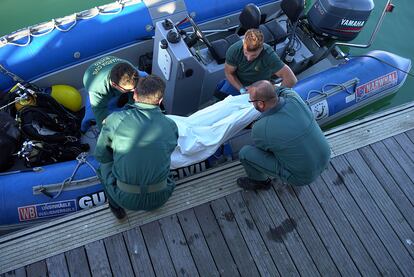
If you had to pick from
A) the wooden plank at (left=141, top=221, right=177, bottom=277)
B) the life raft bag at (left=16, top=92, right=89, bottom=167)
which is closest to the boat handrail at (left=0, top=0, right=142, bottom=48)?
the life raft bag at (left=16, top=92, right=89, bottom=167)

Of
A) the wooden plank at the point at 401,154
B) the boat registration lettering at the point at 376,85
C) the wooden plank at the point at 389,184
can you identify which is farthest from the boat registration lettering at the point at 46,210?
the boat registration lettering at the point at 376,85

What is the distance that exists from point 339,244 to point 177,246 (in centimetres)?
119

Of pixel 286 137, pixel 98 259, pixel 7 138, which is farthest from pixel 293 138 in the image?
pixel 7 138

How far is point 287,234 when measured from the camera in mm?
2811

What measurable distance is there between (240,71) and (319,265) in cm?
174

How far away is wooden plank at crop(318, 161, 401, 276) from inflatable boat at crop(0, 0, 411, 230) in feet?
2.64

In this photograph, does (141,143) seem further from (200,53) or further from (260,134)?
(200,53)

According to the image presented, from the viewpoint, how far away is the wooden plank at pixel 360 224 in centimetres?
273

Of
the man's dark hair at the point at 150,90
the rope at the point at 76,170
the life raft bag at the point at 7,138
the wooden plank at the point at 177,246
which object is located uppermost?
the man's dark hair at the point at 150,90

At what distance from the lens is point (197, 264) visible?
2639mm

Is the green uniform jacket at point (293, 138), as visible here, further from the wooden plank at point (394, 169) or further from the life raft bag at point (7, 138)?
the life raft bag at point (7, 138)

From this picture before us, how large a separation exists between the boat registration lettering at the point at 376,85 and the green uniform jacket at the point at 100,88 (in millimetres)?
2408

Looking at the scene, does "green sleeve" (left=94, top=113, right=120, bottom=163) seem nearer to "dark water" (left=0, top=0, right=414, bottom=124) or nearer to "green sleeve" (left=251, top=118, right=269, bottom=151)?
"green sleeve" (left=251, top=118, right=269, bottom=151)

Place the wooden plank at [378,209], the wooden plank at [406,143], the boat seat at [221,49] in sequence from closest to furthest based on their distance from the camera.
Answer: the wooden plank at [378,209], the wooden plank at [406,143], the boat seat at [221,49]
